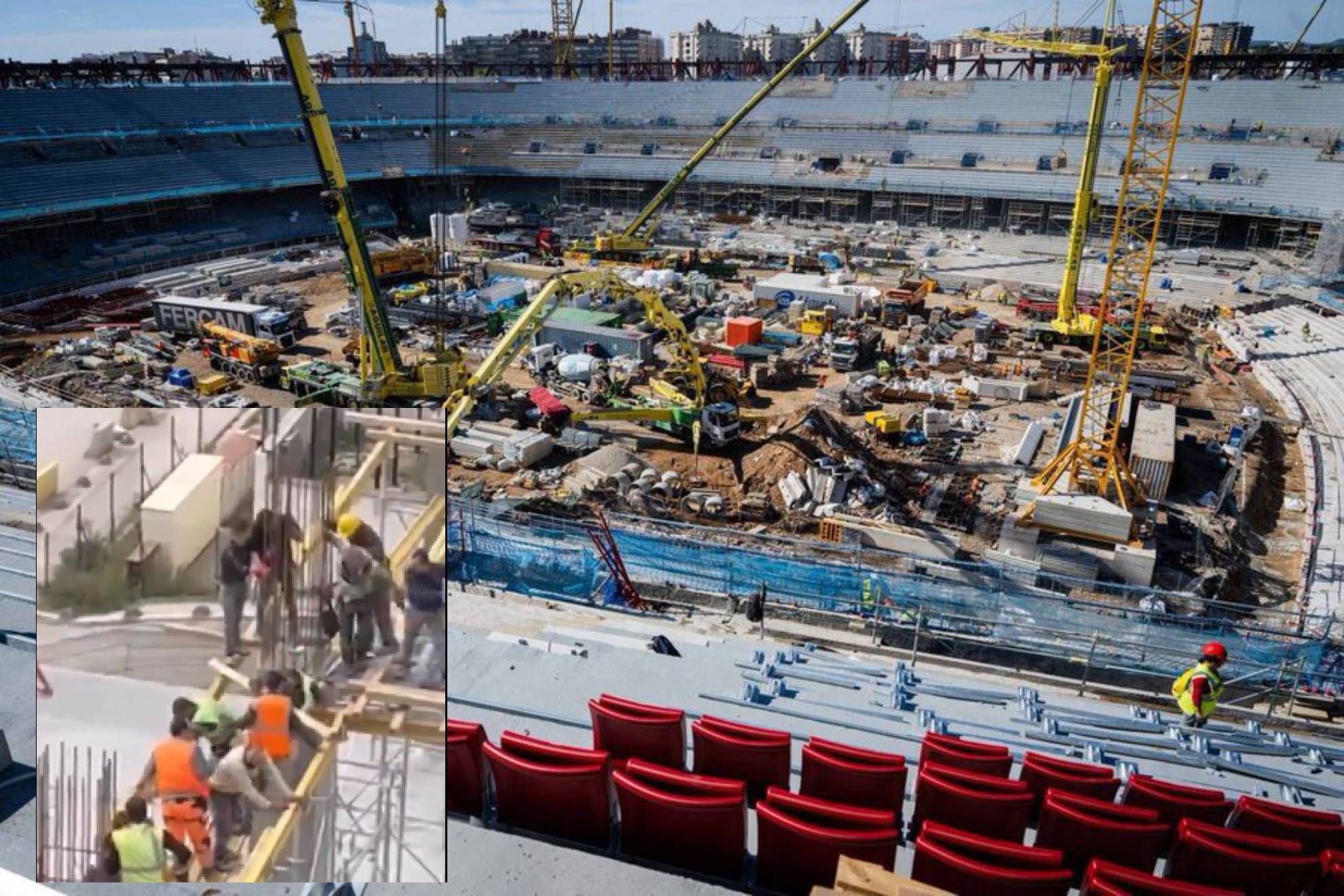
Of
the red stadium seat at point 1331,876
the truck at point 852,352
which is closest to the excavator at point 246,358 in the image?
the truck at point 852,352

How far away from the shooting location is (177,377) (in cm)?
2470

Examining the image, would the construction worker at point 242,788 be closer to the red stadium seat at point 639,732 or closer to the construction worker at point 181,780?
the construction worker at point 181,780

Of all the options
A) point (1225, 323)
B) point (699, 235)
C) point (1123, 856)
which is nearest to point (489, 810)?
point (1123, 856)

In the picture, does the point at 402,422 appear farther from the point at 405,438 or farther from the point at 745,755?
the point at 745,755

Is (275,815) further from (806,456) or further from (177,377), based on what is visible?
(177,377)

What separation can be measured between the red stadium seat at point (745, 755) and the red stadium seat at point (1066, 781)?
148 centimetres

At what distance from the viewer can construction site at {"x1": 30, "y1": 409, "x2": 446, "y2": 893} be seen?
3193 mm

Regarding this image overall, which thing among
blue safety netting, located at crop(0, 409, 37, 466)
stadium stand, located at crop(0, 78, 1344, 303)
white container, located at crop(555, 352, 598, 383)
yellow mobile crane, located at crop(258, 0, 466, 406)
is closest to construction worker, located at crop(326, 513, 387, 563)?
blue safety netting, located at crop(0, 409, 37, 466)

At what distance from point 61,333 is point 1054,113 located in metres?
54.6

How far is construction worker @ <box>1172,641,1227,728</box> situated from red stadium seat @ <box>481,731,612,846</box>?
5139mm

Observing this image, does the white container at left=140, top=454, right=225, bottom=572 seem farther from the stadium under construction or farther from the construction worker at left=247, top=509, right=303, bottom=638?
the stadium under construction

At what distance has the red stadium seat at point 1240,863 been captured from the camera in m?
4.38

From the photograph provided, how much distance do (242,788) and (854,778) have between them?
317 cm

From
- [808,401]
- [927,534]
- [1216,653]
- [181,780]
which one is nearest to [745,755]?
[181,780]
